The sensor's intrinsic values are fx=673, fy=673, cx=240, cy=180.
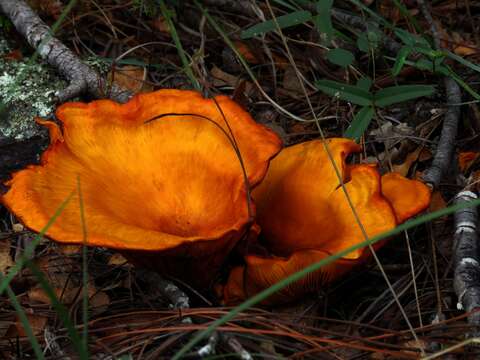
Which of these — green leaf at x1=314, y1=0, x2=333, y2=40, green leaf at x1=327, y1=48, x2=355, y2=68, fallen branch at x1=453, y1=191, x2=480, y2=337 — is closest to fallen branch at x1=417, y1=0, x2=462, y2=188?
fallen branch at x1=453, y1=191, x2=480, y2=337

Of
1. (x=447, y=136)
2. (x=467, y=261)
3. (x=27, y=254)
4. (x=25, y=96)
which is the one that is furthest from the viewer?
(x=25, y=96)

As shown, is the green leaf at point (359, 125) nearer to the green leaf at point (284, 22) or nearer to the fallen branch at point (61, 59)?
the green leaf at point (284, 22)

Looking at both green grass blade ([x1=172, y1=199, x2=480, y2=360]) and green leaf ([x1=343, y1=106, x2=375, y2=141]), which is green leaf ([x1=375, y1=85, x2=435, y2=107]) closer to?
green leaf ([x1=343, y1=106, x2=375, y2=141])

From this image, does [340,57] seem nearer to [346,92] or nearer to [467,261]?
[346,92]

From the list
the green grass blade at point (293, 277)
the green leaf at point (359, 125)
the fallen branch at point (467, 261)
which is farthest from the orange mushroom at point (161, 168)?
the fallen branch at point (467, 261)

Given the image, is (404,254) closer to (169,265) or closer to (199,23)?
(169,265)

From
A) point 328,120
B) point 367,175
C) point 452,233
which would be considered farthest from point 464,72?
point 367,175

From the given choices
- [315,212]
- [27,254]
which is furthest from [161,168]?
[27,254]
